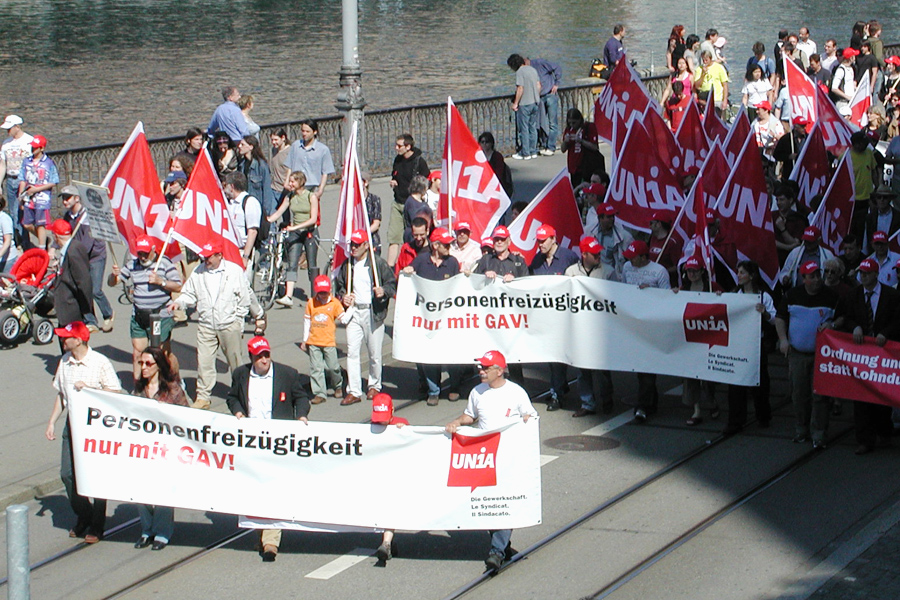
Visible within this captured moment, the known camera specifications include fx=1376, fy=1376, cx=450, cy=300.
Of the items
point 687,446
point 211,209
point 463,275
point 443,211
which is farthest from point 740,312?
point 211,209

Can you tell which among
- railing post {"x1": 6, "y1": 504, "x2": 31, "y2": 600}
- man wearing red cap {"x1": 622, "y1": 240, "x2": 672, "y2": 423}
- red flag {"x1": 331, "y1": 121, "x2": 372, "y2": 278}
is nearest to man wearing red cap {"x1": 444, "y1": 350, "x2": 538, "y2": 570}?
man wearing red cap {"x1": 622, "y1": 240, "x2": 672, "y2": 423}

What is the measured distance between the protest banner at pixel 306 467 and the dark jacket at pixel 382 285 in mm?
3765

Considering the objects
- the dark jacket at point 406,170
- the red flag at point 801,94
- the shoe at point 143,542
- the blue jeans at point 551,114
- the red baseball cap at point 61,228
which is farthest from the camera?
the blue jeans at point 551,114

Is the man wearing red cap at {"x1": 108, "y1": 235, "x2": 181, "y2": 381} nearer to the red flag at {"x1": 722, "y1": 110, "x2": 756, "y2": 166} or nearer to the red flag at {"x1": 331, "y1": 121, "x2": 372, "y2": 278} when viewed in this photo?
the red flag at {"x1": 331, "y1": 121, "x2": 372, "y2": 278}

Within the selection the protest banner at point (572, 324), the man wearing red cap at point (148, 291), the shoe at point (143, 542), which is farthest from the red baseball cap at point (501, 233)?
the shoe at point (143, 542)

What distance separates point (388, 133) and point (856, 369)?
1369 centimetres

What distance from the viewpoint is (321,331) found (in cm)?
1314

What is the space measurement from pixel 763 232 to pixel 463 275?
2888 millimetres

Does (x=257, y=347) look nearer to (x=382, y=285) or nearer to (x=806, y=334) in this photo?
(x=382, y=285)

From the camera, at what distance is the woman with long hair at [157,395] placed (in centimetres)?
1005

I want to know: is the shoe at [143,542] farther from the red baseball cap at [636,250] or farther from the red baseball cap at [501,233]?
the red baseball cap at [636,250]

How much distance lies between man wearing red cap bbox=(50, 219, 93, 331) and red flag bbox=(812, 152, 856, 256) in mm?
7552

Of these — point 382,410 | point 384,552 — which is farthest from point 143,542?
point 382,410

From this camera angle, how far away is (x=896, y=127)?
66.7 ft
